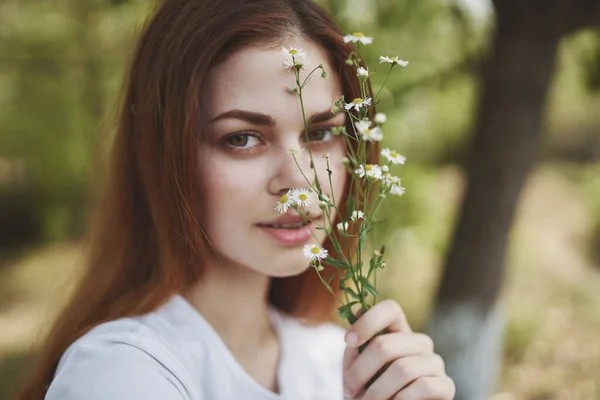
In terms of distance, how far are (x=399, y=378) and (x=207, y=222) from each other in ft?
1.82

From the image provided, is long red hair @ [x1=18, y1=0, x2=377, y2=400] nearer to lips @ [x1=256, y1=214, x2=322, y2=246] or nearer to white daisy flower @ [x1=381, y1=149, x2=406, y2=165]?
lips @ [x1=256, y1=214, x2=322, y2=246]

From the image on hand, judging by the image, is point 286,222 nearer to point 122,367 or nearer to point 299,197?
point 299,197

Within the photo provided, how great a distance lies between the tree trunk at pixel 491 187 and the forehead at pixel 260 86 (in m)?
1.76

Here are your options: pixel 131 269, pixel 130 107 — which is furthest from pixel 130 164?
pixel 131 269

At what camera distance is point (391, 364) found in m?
1.23

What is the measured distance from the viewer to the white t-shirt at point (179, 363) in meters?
1.17

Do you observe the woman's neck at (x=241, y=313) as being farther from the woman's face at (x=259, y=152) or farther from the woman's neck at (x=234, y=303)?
the woman's face at (x=259, y=152)

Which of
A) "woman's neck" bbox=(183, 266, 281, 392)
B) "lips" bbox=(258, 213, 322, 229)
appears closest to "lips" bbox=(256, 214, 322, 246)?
"lips" bbox=(258, 213, 322, 229)

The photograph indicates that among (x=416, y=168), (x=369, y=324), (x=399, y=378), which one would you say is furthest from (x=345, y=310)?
(x=416, y=168)

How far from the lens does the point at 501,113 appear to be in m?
2.84

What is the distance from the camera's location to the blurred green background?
132 inches

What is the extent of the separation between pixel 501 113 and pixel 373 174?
1.97 meters

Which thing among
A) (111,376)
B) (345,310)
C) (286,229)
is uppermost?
(286,229)

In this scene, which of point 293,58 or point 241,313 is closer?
point 293,58
